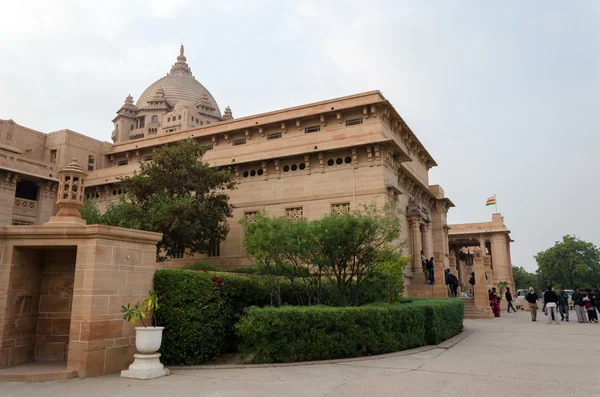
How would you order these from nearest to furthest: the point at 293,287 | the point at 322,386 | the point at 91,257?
the point at 322,386 → the point at 91,257 → the point at 293,287

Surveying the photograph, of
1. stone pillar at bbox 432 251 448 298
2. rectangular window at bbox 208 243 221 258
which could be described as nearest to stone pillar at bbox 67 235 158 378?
rectangular window at bbox 208 243 221 258

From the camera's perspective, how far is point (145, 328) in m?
8.38

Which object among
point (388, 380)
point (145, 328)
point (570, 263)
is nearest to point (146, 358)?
point (145, 328)

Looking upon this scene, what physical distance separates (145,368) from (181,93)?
64.6 metres

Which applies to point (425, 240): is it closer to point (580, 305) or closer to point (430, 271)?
point (430, 271)

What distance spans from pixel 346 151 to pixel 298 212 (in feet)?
14.5

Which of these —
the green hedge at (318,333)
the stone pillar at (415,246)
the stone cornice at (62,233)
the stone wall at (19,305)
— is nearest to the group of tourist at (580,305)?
the stone pillar at (415,246)

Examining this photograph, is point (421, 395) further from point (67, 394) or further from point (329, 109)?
point (329, 109)

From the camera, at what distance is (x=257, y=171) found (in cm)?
2686

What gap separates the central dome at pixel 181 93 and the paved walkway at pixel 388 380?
194 ft

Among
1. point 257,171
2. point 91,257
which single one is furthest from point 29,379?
point 257,171

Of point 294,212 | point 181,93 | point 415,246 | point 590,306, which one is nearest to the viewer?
point 590,306

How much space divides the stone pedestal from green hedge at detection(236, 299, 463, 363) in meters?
1.92

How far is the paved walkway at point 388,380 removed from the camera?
685 cm
